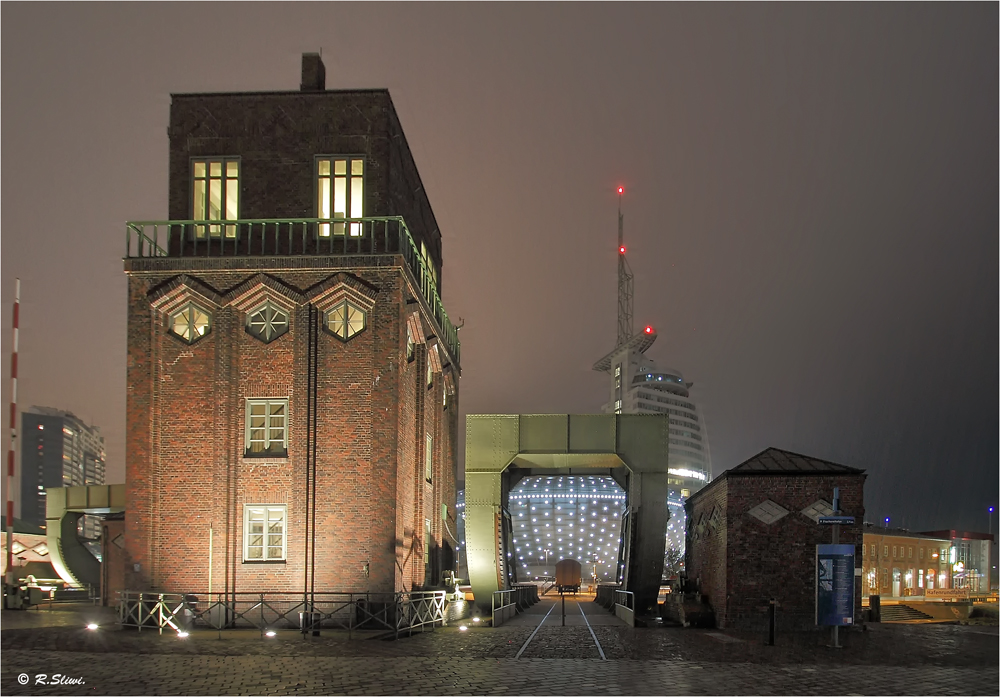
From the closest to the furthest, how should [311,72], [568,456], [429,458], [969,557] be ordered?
1. [311,72]
2. [568,456]
3. [429,458]
4. [969,557]

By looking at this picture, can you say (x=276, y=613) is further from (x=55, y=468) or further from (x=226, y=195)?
(x=55, y=468)

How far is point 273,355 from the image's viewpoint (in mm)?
28266

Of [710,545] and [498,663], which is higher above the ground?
[710,545]

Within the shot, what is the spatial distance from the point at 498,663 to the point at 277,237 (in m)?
14.9

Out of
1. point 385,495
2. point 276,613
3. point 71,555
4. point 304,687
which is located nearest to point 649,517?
point 385,495

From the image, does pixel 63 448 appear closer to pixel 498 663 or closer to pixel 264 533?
pixel 264 533

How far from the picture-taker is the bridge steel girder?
3256 cm

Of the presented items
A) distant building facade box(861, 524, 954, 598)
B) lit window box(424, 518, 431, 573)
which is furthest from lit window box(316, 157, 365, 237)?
distant building facade box(861, 524, 954, 598)

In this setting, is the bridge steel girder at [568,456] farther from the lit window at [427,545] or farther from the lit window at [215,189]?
the lit window at [215,189]

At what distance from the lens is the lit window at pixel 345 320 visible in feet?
92.6

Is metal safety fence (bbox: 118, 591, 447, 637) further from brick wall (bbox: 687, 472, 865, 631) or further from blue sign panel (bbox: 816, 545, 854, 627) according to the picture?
blue sign panel (bbox: 816, 545, 854, 627)

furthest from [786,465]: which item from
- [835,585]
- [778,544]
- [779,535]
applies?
[835,585]

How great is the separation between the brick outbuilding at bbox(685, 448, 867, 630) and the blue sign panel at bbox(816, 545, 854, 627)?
3.35 m

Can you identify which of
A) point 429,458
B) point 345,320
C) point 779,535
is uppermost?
point 345,320
